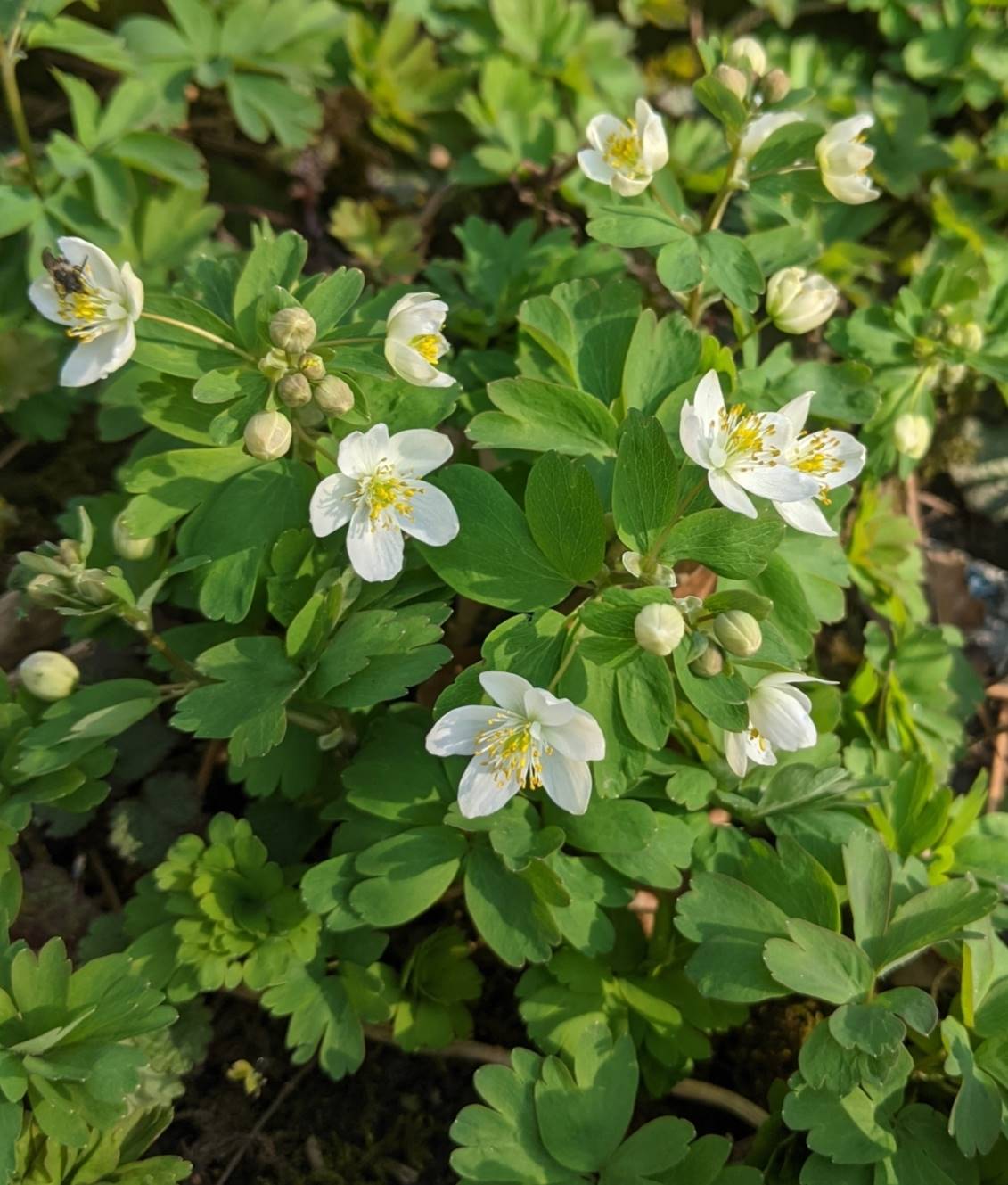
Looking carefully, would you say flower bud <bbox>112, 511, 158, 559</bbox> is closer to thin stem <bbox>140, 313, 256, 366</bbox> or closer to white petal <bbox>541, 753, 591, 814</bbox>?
thin stem <bbox>140, 313, 256, 366</bbox>

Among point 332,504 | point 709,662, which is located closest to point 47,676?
point 332,504

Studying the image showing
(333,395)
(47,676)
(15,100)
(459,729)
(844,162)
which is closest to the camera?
(459,729)

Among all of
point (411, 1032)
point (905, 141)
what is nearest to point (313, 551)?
point (411, 1032)

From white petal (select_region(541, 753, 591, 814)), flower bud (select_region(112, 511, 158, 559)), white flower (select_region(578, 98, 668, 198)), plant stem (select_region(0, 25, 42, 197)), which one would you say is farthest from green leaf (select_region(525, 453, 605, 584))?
plant stem (select_region(0, 25, 42, 197))

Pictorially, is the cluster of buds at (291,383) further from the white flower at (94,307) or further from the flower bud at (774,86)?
the flower bud at (774,86)

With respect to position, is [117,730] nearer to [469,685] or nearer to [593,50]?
[469,685]

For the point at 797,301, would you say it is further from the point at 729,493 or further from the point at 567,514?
the point at 567,514
